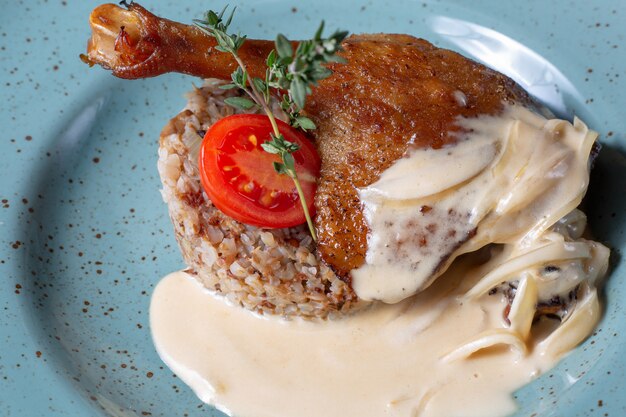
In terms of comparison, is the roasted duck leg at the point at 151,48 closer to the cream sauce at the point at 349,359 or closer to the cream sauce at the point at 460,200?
the cream sauce at the point at 460,200

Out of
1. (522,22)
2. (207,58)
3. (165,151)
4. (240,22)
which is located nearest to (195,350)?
(165,151)

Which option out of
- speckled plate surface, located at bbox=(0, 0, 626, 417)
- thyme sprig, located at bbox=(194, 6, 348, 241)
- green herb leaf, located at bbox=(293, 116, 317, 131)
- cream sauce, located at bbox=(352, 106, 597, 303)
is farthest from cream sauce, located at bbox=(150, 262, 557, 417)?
green herb leaf, located at bbox=(293, 116, 317, 131)

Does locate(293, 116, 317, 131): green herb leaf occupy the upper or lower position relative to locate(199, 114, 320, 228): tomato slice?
upper

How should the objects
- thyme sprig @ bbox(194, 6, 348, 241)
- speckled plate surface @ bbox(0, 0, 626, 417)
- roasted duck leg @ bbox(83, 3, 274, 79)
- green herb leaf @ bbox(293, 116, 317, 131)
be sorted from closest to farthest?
thyme sprig @ bbox(194, 6, 348, 241), green herb leaf @ bbox(293, 116, 317, 131), speckled plate surface @ bbox(0, 0, 626, 417), roasted duck leg @ bbox(83, 3, 274, 79)

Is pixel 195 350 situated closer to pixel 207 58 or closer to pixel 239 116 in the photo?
pixel 239 116

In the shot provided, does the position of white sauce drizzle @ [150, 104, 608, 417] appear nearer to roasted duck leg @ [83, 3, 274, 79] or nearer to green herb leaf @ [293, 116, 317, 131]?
green herb leaf @ [293, 116, 317, 131]

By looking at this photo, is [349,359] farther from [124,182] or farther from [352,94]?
[124,182]
